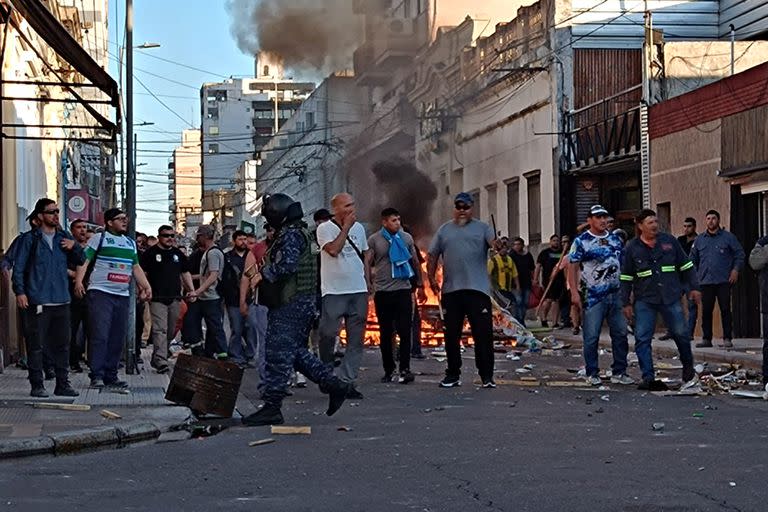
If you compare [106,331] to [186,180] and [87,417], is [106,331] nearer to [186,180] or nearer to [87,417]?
[87,417]

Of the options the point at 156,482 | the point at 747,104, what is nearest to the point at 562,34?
the point at 747,104

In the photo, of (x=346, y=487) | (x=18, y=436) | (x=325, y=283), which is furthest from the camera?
(x=325, y=283)

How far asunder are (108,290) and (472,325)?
11.8 ft

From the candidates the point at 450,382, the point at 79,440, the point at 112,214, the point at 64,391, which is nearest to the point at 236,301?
the point at 112,214

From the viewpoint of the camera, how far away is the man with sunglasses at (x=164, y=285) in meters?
16.2

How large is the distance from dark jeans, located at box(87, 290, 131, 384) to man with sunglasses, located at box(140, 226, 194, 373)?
265 centimetres

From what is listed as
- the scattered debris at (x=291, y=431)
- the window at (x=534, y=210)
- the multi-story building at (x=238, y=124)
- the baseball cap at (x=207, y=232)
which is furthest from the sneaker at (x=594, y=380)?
the multi-story building at (x=238, y=124)

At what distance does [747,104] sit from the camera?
69.9ft

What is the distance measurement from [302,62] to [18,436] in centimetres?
3005

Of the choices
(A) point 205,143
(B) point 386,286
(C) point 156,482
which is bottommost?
(C) point 156,482

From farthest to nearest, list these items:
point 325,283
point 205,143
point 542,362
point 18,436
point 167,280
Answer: point 205,143 < point 542,362 < point 167,280 < point 325,283 < point 18,436

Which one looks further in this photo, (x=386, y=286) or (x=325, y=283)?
(x=386, y=286)

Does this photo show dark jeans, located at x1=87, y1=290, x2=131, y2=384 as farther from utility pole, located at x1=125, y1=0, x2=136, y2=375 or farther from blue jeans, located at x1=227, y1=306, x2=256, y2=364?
blue jeans, located at x1=227, y1=306, x2=256, y2=364

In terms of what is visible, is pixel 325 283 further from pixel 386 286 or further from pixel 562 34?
pixel 562 34
